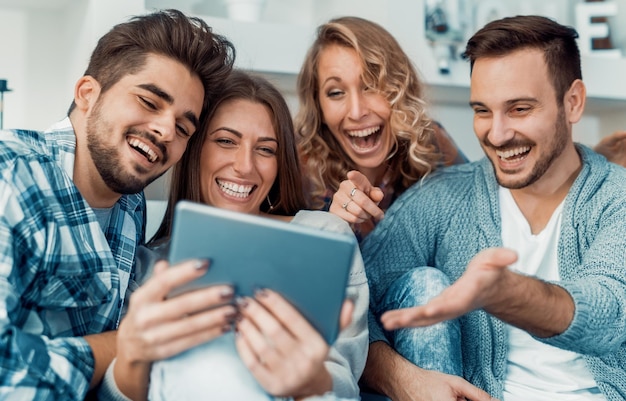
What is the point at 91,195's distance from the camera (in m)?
1.46

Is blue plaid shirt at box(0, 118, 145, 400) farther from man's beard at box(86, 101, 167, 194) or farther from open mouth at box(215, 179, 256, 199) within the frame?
open mouth at box(215, 179, 256, 199)

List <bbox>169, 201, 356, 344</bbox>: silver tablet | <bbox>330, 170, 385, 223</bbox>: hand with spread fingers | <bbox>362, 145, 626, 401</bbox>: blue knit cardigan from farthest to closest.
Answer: <bbox>330, 170, 385, 223</bbox>: hand with spread fingers → <bbox>362, 145, 626, 401</bbox>: blue knit cardigan → <bbox>169, 201, 356, 344</bbox>: silver tablet

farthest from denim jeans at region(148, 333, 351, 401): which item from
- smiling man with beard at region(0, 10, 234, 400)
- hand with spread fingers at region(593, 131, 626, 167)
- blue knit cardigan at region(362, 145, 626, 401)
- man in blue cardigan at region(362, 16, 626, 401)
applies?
hand with spread fingers at region(593, 131, 626, 167)

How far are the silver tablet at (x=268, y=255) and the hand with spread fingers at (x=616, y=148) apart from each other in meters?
1.32

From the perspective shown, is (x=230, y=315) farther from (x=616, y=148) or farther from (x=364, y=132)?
(x=616, y=148)

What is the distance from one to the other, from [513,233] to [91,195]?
35.4 inches

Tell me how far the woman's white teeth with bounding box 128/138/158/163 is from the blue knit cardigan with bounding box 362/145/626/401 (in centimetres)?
57

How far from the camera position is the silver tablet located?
934mm

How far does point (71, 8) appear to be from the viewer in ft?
7.04

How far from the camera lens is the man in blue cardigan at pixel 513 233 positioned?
1.47m

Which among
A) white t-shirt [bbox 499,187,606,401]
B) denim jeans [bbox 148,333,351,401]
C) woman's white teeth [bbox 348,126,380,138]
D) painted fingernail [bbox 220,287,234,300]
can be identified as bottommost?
white t-shirt [bbox 499,187,606,401]

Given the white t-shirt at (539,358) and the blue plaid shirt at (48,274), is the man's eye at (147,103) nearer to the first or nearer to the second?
the blue plaid shirt at (48,274)

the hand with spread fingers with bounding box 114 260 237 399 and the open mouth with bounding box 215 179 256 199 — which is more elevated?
the hand with spread fingers with bounding box 114 260 237 399

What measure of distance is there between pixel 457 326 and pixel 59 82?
55.6 inches
